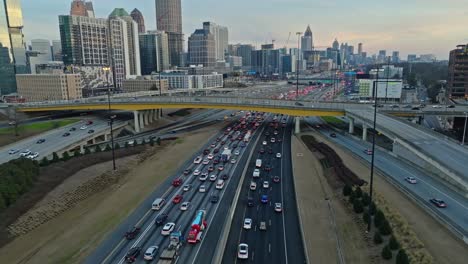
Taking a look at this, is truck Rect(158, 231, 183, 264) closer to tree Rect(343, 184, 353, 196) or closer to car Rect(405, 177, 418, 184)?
tree Rect(343, 184, 353, 196)

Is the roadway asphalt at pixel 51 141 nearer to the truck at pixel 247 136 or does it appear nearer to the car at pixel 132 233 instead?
the truck at pixel 247 136

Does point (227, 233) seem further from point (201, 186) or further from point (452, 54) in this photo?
point (452, 54)

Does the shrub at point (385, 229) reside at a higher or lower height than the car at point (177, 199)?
higher

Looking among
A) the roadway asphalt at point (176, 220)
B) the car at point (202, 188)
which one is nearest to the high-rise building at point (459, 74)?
the roadway asphalt at point (176, 220)

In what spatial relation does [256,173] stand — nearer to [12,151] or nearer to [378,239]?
[378,239]

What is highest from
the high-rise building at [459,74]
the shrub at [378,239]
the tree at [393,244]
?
the high-rise building at [459,74]

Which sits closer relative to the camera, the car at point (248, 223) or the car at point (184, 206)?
the car at point (248, 223)

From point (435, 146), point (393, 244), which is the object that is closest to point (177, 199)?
point (393, 244)
